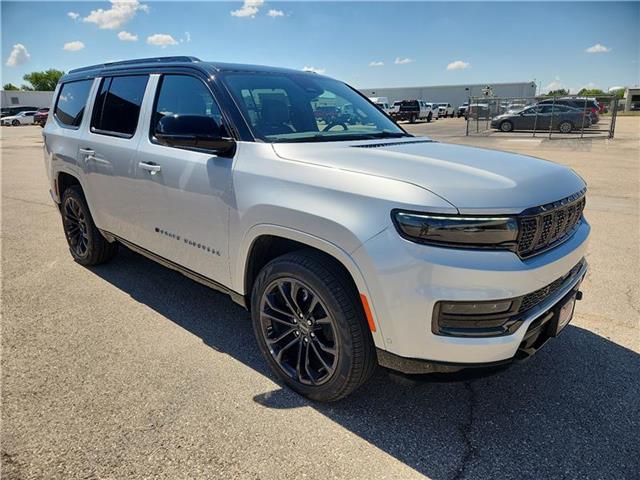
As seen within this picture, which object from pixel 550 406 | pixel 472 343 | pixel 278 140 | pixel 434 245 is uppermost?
pixel 278 140

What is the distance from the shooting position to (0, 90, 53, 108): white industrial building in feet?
204

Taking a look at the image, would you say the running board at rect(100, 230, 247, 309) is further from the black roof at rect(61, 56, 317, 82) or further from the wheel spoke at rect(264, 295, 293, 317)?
the black roof at rect(61, 56, 317, 82)

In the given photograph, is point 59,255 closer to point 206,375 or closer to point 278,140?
point 206,375

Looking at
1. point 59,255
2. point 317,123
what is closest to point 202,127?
point 317,123

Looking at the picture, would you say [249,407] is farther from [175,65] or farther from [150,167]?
[175,65]

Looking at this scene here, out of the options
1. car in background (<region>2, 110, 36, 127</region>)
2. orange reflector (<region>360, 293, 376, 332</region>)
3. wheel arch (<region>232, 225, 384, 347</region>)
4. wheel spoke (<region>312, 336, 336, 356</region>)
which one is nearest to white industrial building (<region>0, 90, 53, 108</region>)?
car in background (<region>2, 110, 36, 127</region>)

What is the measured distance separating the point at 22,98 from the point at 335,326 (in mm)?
76910

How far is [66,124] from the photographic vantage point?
4.75 meters

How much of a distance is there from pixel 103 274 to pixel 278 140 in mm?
2966

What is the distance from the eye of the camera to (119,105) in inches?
155

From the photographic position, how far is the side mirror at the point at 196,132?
106 inches

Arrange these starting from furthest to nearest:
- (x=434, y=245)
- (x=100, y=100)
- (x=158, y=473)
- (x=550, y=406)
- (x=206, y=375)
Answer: (x=100, y=100) < (x=206, y=375) < (x=550, y=406) < (x=158, y=473) < (x=434, y=245)

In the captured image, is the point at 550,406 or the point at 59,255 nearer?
the point at 550,406

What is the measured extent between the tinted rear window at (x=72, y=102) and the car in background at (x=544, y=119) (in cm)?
2258
